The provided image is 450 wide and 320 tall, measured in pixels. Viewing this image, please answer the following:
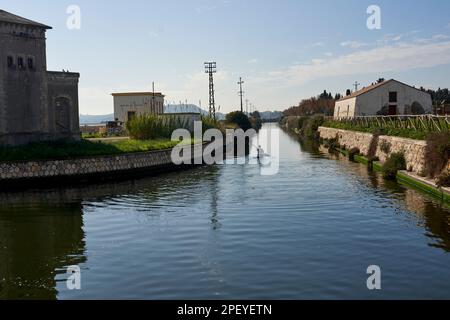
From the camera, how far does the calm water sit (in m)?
11.4

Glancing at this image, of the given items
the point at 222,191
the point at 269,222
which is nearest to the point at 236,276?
the point at 269,222

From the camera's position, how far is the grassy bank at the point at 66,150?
29594mm

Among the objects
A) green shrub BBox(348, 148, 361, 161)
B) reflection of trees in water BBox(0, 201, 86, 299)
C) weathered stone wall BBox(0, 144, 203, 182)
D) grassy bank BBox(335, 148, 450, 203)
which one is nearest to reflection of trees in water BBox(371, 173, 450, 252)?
grassy bank BBox(335, 148, 450, 203)

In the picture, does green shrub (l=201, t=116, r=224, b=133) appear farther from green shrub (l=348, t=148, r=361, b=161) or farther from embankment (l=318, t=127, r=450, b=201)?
green shrub (l=348, t=148, r=361, b=161)

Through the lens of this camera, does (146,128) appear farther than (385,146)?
Yes

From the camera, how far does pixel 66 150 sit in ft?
104

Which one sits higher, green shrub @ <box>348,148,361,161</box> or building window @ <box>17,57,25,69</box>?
building window @ <box>17,57,25,69</box>

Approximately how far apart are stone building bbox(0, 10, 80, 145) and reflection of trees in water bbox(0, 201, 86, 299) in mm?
10389

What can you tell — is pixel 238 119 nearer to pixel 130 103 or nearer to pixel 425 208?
pixel 130 103

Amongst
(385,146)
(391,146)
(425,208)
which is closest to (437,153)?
(425,208)

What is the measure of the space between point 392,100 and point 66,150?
46317mm

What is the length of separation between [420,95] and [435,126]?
135ft

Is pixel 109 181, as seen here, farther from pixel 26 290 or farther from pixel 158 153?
pixel 26 290
